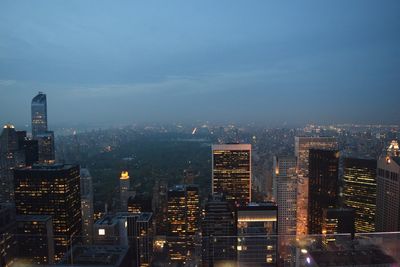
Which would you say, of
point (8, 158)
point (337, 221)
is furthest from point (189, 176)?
point (8, 158)

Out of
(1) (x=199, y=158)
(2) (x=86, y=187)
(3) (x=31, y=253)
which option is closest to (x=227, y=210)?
(1) (x=199, y=158)

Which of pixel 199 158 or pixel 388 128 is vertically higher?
pixel 388 128

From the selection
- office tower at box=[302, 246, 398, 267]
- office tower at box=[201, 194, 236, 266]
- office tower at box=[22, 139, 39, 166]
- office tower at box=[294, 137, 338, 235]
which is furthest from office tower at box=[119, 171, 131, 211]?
office tower at box=[302, 246, 398, 267]

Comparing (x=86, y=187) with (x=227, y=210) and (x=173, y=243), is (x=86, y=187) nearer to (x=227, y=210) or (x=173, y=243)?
(x=227, y=210)

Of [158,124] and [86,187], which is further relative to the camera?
[158,124]

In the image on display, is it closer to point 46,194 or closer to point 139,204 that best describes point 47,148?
point 46,194

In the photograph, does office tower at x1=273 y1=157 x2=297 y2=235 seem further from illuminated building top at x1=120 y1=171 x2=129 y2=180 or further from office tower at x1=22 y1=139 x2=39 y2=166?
office tower at x1=22 y1=139 x2=39 y2=166
